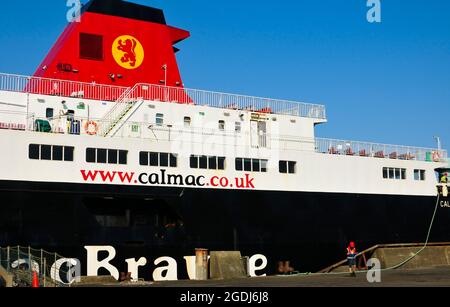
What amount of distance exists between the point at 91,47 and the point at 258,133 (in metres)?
8.37

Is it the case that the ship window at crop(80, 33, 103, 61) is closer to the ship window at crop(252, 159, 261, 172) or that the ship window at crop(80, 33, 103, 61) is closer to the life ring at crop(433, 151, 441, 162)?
the ship window at crop(252, 159, 261, 172)

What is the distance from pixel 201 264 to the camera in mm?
23297

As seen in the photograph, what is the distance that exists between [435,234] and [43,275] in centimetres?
2083

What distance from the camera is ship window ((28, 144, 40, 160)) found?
73.6 feet

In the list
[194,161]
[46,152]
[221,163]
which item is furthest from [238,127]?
[46,152]

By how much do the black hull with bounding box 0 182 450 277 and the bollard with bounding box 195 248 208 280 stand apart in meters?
1.11

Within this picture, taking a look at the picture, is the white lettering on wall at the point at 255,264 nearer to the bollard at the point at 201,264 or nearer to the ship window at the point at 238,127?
the bollard at the point at 201,264

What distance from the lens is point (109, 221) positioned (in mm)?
23922

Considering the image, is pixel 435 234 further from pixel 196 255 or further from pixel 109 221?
pixel 109 221

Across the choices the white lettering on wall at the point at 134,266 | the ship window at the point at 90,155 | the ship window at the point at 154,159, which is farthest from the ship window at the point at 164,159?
the white lettering on wall at the point at 134,266

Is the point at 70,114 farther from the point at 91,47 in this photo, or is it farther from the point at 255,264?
the point at 255,264

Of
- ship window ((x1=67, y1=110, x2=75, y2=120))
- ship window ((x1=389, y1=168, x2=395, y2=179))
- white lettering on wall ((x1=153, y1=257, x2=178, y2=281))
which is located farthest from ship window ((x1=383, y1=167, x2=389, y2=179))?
ship window ((x1=67, y1=110, x2=75, y2=120))

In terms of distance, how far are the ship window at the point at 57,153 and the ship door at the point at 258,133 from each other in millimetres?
8341
